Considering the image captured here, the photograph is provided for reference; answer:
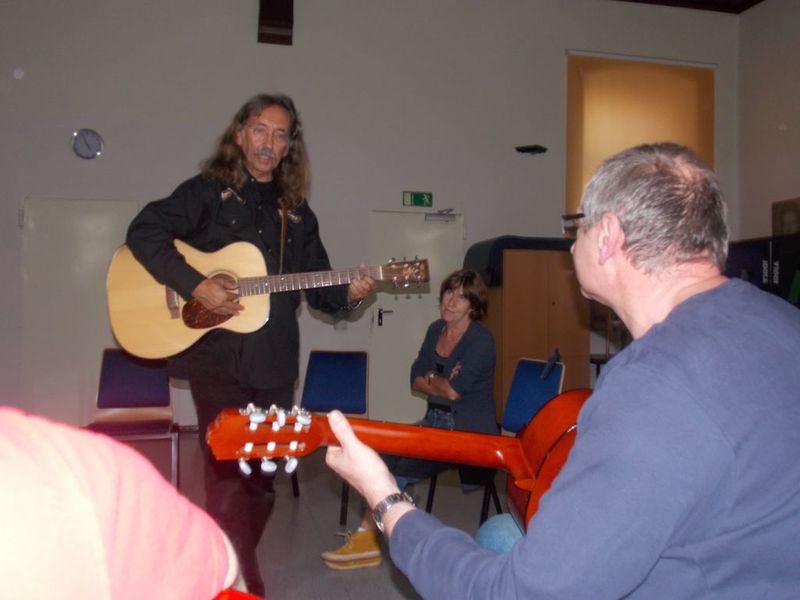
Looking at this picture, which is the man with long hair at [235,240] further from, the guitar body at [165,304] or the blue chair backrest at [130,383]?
the blue chair backrest at [130,383]

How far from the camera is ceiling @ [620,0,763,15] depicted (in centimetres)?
797

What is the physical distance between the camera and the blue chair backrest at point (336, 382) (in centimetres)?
441

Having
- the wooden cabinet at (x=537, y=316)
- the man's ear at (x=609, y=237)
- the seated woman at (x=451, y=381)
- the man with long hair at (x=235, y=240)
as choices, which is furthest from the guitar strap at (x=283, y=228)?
the wooden cabinet at (x=537, y=316)

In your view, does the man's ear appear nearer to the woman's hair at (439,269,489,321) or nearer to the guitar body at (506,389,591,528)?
the guitar body at (506,389,591,528)

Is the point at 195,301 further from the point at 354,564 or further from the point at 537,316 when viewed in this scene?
the point at 537,316

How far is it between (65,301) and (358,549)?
4423 millimetres

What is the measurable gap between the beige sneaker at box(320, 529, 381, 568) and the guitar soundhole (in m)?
1.45

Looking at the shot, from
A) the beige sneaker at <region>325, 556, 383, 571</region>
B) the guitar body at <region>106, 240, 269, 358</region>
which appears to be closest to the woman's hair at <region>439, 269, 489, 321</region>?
the beige sneaker at <region>325, 556, 383, 571</region>

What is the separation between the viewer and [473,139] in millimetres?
7520

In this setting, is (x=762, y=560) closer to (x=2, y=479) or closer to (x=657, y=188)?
(x=657, y=188)

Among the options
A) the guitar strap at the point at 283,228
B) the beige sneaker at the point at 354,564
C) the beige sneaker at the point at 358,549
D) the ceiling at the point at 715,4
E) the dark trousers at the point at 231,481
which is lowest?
the beige sneaker at the point at 354,564

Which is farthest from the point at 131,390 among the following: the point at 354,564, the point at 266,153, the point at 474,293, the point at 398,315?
the point at 398,315

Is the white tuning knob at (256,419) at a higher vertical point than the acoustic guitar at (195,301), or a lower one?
lower

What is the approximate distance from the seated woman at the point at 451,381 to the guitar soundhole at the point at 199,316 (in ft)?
4.15
